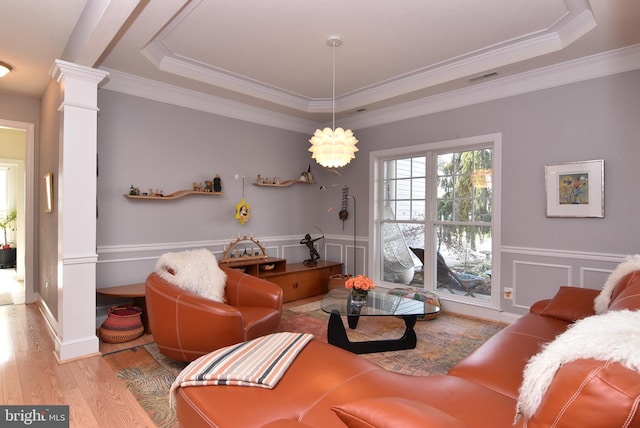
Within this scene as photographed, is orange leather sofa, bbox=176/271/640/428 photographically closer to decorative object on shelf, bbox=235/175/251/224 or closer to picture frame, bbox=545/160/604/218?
picture frame, bbox=545/160/604/218

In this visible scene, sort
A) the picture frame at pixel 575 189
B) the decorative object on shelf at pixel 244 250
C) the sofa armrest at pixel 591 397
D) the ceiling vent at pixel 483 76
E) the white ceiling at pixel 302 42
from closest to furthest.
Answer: the sofa armrest at pixel 591 397 < the white ceiling at pixel 302 42 < the picture frame at pixel 575 189 < the ceiling vent at pixel 483 76 < the decorative object on shelf at pixel 244 250

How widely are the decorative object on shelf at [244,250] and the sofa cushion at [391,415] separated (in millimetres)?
3438

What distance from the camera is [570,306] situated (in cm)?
255

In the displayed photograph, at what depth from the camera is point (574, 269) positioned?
11.3 feet

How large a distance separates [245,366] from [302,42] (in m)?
2.79

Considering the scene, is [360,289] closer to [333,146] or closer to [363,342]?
[363,342]

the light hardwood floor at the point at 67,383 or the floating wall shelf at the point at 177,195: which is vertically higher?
the floating wall shelf at the point at 177,195

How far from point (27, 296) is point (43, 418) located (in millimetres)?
3224

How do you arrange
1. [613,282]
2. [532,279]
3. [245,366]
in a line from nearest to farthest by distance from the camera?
1. [245,366]
2. [613,282]
3. [532,279]

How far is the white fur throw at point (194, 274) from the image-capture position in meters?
2.81

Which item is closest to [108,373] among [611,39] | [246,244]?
[246,244]

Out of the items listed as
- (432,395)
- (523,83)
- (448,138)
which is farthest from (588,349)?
(448,138)

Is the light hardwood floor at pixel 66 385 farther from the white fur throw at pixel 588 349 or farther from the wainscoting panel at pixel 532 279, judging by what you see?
the wainscoting panel at pixel 532 279

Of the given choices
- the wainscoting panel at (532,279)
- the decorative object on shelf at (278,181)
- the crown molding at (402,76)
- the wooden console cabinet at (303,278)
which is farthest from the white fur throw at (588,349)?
the decorative object on shelf at (278,181)
